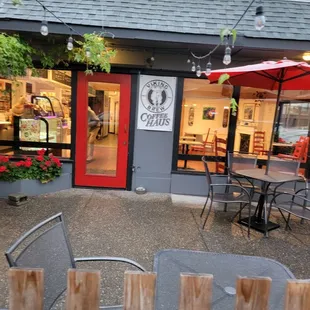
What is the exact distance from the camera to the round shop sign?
535 centimetres

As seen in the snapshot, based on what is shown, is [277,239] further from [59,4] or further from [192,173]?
[59,4]

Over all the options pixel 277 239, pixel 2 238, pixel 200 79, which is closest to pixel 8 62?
pixel 2 238

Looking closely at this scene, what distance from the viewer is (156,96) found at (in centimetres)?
538

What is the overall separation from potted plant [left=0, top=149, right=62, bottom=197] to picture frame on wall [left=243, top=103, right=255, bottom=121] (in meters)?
3.77

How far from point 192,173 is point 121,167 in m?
1.41

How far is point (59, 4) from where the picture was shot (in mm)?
4871

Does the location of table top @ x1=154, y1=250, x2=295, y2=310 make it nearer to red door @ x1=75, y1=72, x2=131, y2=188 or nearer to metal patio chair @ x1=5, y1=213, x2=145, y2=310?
metal patio chair @ x1=5, y1=213, x2=145, y2=310

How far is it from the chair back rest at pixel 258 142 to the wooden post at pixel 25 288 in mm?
5490

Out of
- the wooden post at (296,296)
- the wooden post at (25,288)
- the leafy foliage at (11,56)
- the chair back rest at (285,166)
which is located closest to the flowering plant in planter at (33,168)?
the leafy foliage at (11,56)

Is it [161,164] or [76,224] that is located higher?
[161,164]

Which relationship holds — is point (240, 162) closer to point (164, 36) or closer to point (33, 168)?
point (164, 36)

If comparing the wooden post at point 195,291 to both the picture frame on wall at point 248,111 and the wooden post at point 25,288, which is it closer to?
the wooden post at point 25,288

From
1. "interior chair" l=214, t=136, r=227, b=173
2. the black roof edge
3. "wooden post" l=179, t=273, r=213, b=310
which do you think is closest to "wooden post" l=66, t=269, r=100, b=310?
"wooden post" l=179, t=273, r=213, b=310

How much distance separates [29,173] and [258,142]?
460cm
